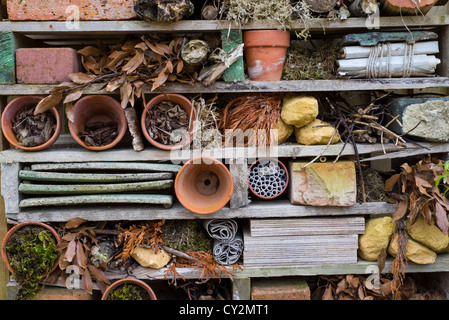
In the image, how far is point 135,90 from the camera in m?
2.38

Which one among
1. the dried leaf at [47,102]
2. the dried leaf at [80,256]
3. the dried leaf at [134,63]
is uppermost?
the dried leaf at [134,63]

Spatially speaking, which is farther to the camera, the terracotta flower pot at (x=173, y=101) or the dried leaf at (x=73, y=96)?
the terracotta flower pot at (x=173, y=101)

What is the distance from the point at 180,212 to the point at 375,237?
144cm

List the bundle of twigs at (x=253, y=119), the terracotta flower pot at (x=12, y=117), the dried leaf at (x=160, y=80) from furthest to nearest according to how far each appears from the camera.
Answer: the bundle of twigs at (x=253, y=119), the terracotta flower pot at (x=12, y=117), the dried leaf at (x=160, y=80)

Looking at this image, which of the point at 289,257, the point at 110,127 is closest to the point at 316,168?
the point at 289,257

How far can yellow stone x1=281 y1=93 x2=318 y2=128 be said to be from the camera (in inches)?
94.6

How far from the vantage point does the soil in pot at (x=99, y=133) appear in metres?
2.50

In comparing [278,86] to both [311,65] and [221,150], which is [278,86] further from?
[221,150]

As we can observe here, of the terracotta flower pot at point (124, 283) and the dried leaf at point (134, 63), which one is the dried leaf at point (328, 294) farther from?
the dried leaf at point (134, 63)

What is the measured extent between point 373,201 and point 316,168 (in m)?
0.54

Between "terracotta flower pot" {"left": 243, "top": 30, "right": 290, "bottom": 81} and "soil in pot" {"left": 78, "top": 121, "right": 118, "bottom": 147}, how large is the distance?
3.61 ft

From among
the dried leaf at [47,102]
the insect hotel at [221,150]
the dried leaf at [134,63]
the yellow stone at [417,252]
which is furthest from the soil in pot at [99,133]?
the yellow stone at [417,252]

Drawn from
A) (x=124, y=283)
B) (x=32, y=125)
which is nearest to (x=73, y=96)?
(x=32, y=125)

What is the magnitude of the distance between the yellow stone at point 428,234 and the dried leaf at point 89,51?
2.56 m
